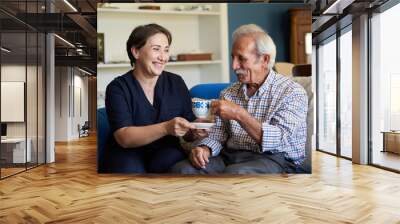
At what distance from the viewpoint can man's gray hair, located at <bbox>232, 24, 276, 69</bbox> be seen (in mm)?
4648

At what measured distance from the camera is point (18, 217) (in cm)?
308

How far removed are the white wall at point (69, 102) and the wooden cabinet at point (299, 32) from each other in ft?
21.6

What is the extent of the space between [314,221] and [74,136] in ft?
34.3

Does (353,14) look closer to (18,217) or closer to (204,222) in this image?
(204,222)

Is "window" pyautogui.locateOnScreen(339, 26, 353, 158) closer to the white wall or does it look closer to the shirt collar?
the shirt collar

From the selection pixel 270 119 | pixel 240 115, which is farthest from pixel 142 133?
pixel 270 119

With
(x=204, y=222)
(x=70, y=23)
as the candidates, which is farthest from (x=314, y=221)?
(x=70, y=23)

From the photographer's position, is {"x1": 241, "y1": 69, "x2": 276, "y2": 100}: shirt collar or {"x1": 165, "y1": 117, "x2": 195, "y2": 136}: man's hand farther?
{"x1": 165, "y1": 117, "x2": 195, "y2": 136}: man's hand

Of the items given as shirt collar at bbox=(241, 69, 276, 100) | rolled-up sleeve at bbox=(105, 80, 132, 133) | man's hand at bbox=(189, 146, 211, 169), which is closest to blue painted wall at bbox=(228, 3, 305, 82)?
shirt collar at bbox=(241, 69, 276, 100)

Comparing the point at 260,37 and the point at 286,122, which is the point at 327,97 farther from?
the point at 286,122

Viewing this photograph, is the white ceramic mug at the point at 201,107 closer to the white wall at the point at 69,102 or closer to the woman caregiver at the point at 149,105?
the woman caregiver at the point at 149,105

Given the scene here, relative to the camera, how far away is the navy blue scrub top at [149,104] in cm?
462

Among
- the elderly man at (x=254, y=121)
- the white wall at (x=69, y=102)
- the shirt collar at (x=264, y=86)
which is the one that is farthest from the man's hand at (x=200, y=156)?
the white wall at (x=69, y=102)

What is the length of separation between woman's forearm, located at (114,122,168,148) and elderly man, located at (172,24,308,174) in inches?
15.4
